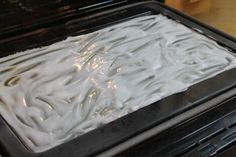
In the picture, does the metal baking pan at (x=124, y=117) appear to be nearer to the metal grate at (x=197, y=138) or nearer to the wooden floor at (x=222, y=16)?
the metal grate at (x=197, y=138)

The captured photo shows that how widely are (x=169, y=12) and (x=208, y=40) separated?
0.63ft

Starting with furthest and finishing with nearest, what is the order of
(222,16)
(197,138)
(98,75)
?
(222,16) < (98,75) < (197,138)

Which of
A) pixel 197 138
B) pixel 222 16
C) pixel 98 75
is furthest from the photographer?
pixel 222 16

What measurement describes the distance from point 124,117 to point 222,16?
1693 millimetres

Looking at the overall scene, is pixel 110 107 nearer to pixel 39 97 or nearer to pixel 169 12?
pixel 39 97

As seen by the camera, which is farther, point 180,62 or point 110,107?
point 180,62

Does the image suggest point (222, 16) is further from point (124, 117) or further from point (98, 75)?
point (124, 117)

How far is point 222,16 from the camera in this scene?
2230 mm

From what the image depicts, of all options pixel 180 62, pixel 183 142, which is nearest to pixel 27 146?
pixel 183 142

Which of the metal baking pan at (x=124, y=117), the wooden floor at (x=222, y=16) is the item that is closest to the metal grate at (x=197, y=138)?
the metal baking pan at (x=124, y=117)

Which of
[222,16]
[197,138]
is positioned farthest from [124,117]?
[222,16]

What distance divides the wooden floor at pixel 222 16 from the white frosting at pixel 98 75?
1135 mm

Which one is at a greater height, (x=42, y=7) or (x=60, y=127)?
(x=42, y=7)

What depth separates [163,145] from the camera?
67cm
